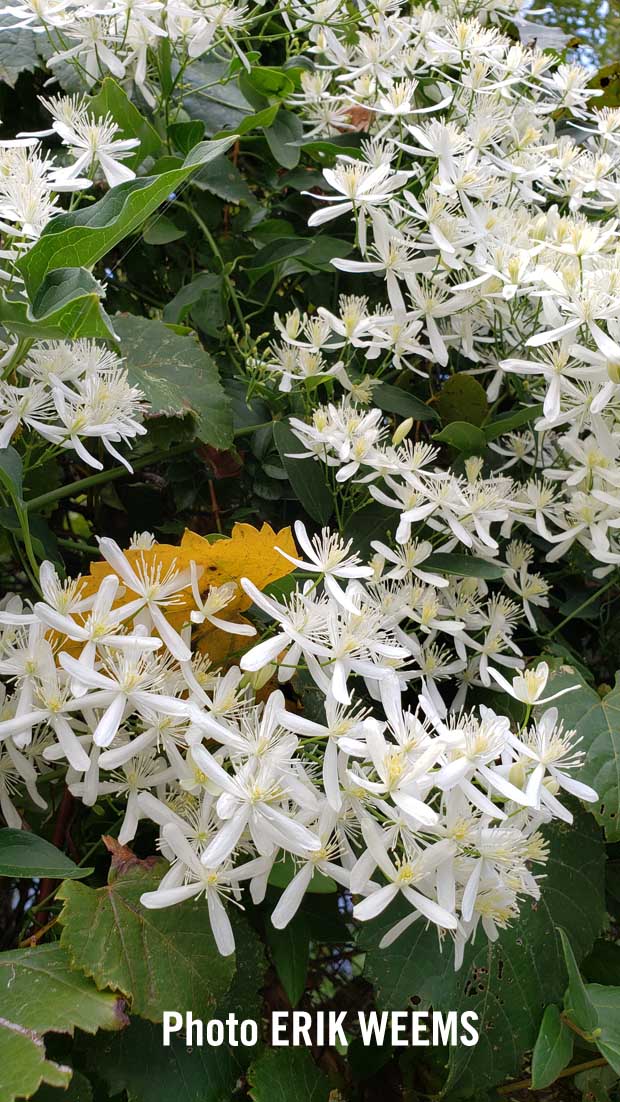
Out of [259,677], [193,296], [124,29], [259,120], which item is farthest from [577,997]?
[124,29]

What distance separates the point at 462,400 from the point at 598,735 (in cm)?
33

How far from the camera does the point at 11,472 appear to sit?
0.61m

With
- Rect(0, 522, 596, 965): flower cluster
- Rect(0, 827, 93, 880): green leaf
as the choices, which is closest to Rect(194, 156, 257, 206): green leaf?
Rect(0, 522, 596, 965): flower cluster

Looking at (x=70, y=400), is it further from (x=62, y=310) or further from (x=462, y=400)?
(x=462, y=400)

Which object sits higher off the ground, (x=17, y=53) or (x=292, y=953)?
(x=17, y=53)

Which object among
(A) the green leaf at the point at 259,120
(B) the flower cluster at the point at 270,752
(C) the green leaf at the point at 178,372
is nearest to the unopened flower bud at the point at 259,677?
(B) the flower cluster at the point at 270,752

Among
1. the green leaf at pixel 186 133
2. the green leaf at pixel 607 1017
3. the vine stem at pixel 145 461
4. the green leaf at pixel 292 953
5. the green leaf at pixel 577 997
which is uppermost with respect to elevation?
the green leaf at pixel 186 133

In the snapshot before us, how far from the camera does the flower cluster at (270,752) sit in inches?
21.7

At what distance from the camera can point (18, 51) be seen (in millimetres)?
953

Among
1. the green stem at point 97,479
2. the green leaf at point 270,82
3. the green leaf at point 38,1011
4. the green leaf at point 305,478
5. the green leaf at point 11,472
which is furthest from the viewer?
the green leaf at point 270,82

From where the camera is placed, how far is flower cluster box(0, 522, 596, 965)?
0.55 metres

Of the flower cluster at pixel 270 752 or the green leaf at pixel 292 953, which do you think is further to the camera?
the green leaf at pixel 292 953

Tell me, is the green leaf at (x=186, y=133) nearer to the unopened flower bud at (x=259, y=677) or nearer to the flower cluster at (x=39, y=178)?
the flower cluster at (x=39, y=178)

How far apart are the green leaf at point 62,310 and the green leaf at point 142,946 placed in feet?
1.10
